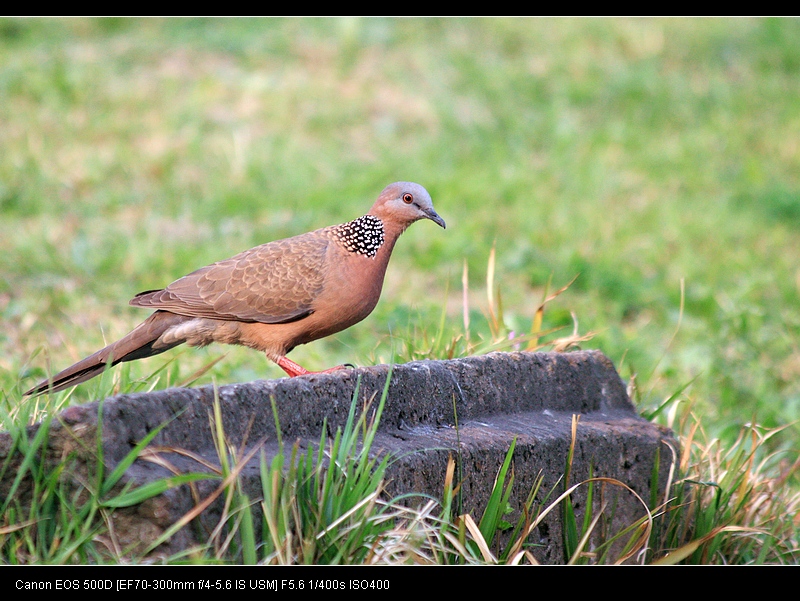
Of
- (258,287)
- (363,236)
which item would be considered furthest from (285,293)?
(363,236)

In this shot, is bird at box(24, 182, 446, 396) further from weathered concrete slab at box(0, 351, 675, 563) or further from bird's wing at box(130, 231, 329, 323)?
weathered concrete slab at box(0, 351, 675, 563)

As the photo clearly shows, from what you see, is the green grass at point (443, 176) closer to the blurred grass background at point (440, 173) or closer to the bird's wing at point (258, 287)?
the blurred grass background at point (440, 173)

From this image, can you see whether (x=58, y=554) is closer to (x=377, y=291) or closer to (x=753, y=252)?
(x=377, y=291)

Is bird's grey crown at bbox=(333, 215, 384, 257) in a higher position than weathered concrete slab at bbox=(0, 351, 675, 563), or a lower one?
higher

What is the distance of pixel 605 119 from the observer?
1073 centimetres

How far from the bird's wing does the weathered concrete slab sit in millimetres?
872

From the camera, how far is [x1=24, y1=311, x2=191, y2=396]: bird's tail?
12.3ft

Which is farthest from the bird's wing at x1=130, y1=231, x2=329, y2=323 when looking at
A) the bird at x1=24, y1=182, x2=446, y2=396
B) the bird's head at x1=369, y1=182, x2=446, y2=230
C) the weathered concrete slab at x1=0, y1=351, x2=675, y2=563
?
the weathered concrete slab at x1=0, y1=351, x2=675, y2=563

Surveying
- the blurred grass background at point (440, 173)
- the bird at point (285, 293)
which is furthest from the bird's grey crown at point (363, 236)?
the blurred grass background at point (440, 173)

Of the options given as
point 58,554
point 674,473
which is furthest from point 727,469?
point 58,554

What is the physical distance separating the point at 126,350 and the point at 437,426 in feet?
5.05

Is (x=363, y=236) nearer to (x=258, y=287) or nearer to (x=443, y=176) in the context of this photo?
(x=258, y=287)

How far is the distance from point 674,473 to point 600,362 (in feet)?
1.85

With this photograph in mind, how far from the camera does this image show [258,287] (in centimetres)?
410
